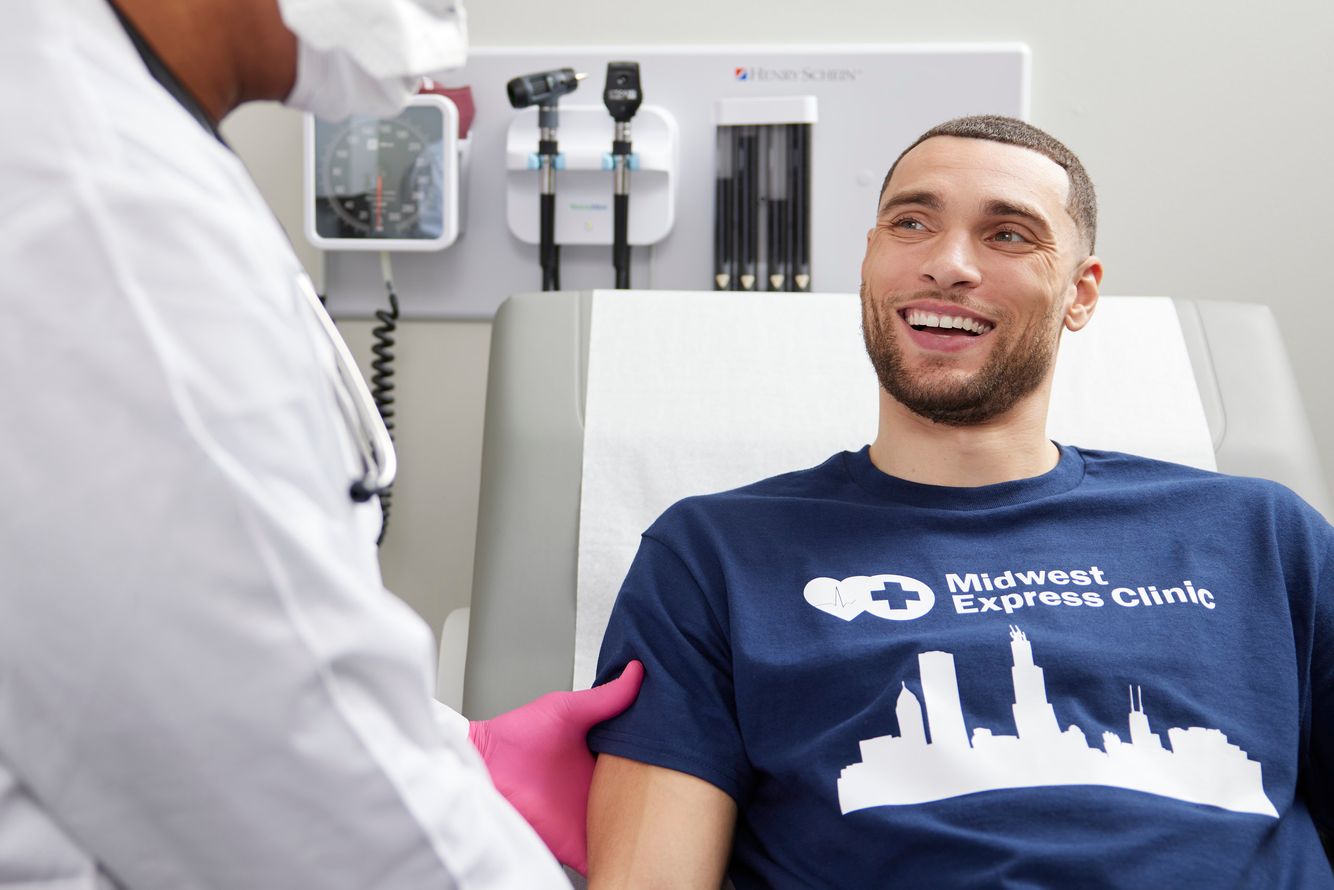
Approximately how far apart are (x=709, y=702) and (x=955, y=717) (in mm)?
223

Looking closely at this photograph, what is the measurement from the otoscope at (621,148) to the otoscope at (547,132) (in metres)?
0.06

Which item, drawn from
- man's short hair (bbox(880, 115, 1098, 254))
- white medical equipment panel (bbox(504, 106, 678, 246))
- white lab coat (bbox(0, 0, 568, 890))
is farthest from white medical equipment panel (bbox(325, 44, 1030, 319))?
white lab coat (bbox(0, 0, 568, 890))

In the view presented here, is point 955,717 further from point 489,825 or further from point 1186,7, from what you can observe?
point 1186,7

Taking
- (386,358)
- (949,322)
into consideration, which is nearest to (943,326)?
(949,322)

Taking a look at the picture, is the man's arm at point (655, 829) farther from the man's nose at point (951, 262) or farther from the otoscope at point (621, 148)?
the otoscope at point (621, 148)

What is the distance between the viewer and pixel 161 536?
501mm

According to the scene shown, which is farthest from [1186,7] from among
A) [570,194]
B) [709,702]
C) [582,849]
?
[582,849]

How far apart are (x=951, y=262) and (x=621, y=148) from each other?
671 mm

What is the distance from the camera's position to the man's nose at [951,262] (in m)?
1.25

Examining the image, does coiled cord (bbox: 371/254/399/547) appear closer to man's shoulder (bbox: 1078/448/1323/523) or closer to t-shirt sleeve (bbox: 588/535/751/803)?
t-shirt sleeve (bbox: 588/535/751/803)

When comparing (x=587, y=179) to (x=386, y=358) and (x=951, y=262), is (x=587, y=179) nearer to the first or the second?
(x=386, y=358)

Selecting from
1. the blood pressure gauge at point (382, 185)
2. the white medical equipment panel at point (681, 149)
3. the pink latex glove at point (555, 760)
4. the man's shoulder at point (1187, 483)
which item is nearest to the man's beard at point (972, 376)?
the man's shoulder at point (1187, 483)

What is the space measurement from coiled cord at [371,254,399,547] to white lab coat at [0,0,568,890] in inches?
49.6

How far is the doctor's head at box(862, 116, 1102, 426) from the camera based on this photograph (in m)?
1.25
